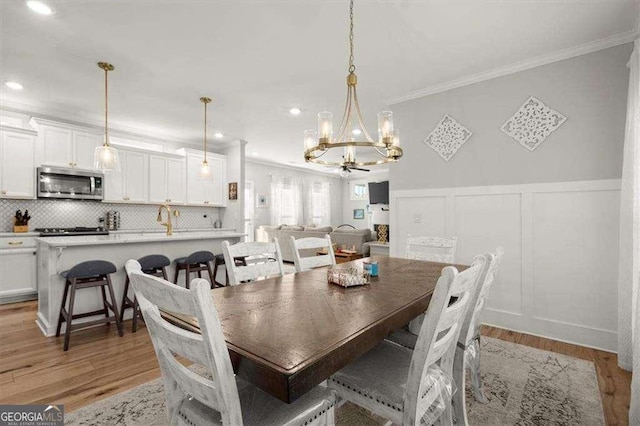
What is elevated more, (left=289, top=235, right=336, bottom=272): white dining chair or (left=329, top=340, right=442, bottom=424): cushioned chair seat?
(left=289, top=235, right=336, bottom=272): white dining chair

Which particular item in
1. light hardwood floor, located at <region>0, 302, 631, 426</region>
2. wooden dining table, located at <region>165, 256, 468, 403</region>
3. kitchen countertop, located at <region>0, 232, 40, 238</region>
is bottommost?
light hardwood floor, located at <region>0, 302, 631, 426</region>

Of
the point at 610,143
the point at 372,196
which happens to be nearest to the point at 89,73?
the point at 610,143

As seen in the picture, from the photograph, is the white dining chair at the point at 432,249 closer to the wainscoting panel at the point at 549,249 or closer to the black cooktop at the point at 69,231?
the wainscoting panel at the point at 549,249

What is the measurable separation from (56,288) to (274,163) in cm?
630

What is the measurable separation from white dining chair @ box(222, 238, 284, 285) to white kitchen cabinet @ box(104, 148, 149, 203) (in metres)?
3.99

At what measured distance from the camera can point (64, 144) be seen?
14.7 ft

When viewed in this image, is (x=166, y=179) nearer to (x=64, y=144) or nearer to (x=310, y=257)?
(x=64, y=144)

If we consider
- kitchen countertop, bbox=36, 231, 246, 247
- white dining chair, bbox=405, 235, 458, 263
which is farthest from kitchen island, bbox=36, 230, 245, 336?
white dining chair, bbox=405, 235, 458, 263

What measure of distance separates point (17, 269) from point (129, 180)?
190cm

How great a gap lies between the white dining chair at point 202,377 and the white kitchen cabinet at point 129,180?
4.79 m

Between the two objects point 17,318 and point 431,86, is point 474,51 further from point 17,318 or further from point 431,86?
point 17,318

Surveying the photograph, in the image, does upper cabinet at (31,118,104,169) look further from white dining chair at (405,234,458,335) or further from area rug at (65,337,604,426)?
white dining chair at (405,234,458,335)

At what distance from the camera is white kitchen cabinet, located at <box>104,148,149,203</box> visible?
496 cm

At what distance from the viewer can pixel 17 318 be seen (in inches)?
135
